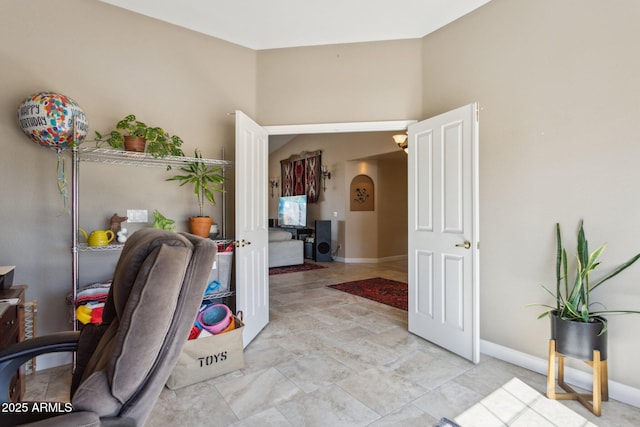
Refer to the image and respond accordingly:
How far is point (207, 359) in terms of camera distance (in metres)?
2.20

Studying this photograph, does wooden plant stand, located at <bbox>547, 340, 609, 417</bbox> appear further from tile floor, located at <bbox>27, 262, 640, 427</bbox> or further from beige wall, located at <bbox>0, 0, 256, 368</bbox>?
beige wall, located at <bbox>0, 0, 256, 368</bbox>

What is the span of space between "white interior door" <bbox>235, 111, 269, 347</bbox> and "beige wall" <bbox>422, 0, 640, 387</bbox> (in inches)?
67.9

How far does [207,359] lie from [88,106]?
212 cm

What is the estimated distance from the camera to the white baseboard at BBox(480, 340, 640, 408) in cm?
193

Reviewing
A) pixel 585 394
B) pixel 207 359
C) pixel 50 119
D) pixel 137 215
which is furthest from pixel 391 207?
pixel 50 119

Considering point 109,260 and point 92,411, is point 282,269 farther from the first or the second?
point 92,411

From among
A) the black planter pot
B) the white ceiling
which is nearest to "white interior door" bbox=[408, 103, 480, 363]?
the black planter pot

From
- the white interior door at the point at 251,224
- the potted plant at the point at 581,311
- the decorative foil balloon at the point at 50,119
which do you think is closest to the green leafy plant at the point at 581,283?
the potted plant at the point at 581,311

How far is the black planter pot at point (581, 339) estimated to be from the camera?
6.06 ft

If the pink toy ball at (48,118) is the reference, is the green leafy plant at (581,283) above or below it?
Answer: below

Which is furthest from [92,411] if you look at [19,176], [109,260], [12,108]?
[12,108]

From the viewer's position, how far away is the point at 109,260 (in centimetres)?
257

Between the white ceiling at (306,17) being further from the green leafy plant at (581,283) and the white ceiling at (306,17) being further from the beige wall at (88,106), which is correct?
the green leafy plant at (581,283)

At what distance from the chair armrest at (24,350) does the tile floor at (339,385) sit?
874 millimetres
